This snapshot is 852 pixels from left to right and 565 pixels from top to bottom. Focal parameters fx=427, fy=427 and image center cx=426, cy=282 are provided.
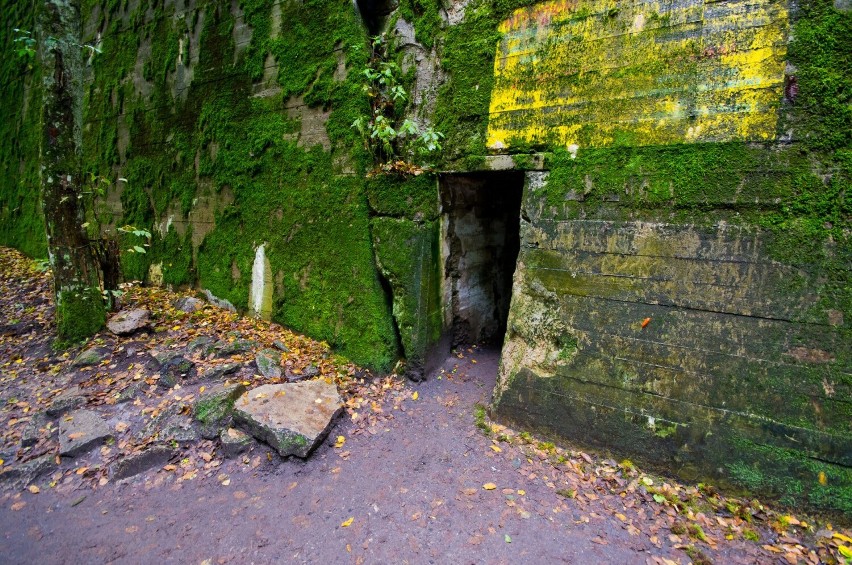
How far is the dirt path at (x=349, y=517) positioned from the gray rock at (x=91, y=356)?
1838 mm

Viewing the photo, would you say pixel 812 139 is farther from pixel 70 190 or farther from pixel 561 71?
pixel 70 190

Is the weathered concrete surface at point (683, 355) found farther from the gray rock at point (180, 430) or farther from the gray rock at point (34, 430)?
the gray rock at point (34, 430)

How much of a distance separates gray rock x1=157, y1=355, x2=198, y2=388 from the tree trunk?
1.42m

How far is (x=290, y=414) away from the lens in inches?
156

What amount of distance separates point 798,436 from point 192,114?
781 centimetres

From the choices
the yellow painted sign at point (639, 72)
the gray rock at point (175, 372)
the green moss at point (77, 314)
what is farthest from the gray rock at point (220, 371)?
the yellow painted sign at point (639, 72)

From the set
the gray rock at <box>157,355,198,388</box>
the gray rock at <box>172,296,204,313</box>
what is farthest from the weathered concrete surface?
the gray rock at <box>172,296,204,313</box>

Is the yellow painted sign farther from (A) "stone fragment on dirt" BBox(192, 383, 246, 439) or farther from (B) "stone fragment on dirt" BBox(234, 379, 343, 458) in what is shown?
(A) "stone fragment on dirt" BBox(192, 383, 246, 439)

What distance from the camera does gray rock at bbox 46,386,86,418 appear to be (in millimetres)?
4172

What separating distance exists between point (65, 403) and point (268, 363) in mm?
1915

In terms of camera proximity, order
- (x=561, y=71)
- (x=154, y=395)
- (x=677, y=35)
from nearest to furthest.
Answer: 1. (x=677, y=35)
2. (x=561, y=71)
3. (x=154, y=395)

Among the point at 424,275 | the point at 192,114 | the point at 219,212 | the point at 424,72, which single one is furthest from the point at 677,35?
the point at 192,114

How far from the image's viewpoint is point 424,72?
4539mm

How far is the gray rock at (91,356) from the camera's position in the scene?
490 centimetres
